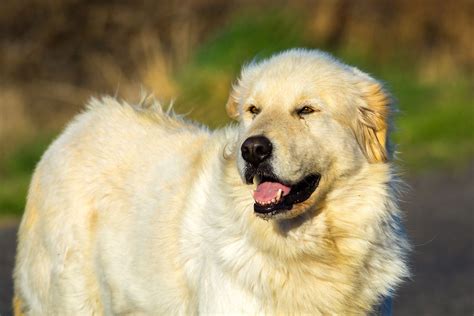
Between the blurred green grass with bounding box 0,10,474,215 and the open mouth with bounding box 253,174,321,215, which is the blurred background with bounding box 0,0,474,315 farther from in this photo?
the open mouth with bounding box 253,174,321,215

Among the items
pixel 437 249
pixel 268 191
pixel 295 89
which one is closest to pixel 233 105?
pixel 295 89

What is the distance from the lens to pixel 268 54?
1581cm

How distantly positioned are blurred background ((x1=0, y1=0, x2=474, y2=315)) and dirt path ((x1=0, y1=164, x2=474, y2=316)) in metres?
0.05

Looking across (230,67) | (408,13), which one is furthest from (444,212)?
(408,13)

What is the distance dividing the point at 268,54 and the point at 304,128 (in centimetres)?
1056

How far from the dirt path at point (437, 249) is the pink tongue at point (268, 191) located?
2.80 m

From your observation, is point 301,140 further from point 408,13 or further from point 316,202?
→ point 408,13

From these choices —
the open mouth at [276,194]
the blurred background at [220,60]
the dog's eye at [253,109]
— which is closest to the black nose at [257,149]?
the open mouth at [276,194]

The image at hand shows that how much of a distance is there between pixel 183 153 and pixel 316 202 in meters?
1.07

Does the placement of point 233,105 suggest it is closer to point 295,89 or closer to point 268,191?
point 295,89

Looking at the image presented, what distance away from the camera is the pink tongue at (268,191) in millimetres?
5285

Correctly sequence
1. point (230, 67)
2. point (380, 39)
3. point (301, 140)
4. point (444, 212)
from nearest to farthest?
point (301, 140) → point (444, 212) → point (230, 67) → point (380, 39)

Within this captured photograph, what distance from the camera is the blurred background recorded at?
49.1ft

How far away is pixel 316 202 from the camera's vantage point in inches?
215
